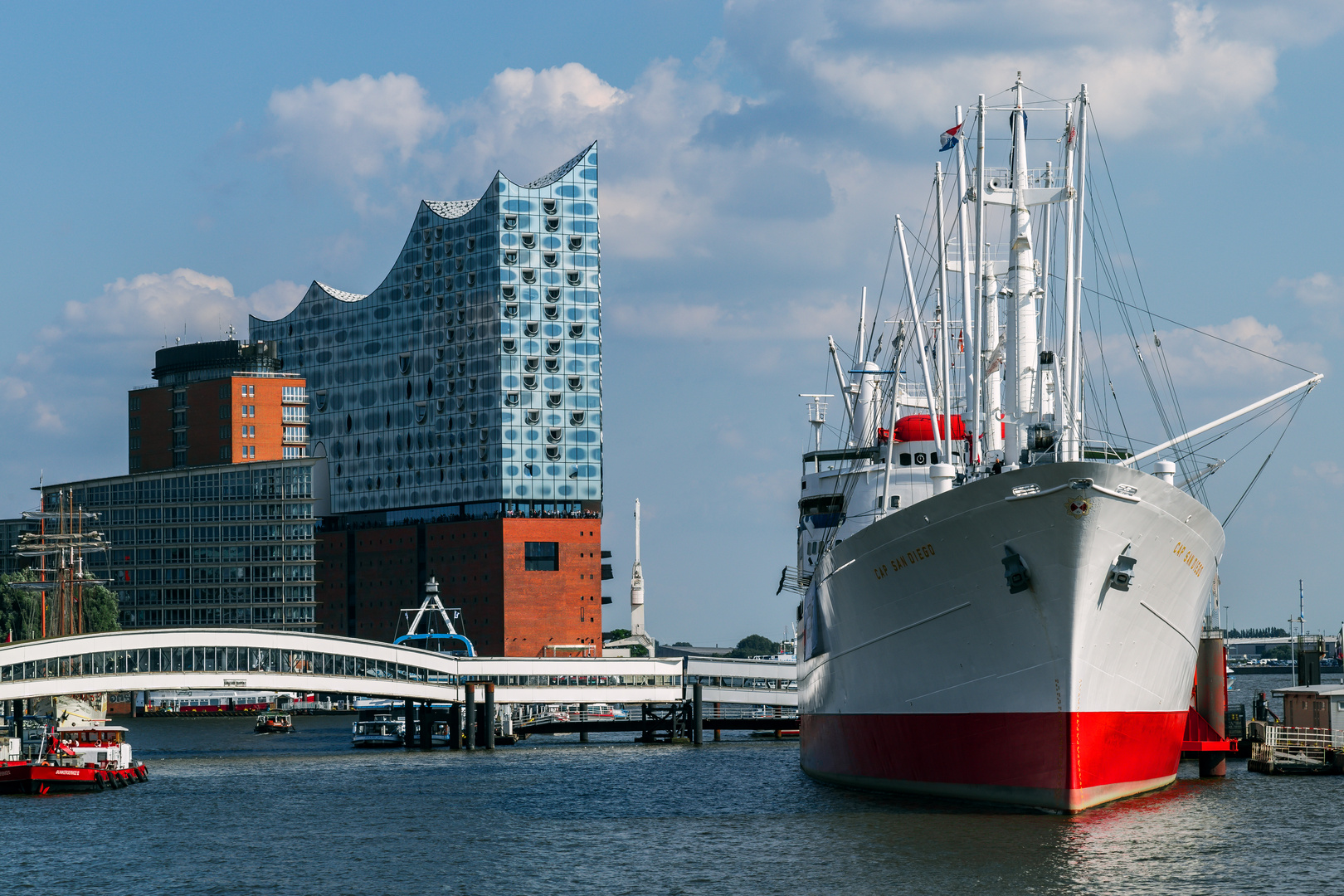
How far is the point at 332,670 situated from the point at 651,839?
6289cm

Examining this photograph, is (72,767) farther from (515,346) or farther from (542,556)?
(515,346)

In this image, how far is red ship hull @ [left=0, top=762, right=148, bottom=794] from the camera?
232 feet

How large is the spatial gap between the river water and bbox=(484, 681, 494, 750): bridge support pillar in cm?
3268

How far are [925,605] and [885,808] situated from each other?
834cm

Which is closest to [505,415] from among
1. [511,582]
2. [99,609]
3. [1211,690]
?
[511,582]

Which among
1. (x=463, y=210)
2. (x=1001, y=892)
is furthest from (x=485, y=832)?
(x=463, y=210)

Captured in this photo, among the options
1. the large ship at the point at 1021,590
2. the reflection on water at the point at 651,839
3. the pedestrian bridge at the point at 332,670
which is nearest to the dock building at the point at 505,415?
the pedestrian bridge at the point at 332,670

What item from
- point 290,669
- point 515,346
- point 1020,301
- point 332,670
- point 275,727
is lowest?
point 275,727

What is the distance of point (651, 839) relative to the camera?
50219 mm

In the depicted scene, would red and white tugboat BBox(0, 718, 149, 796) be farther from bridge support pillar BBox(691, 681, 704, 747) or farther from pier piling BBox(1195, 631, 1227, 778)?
pier piling BBox(1195, 631, 1227, 778)

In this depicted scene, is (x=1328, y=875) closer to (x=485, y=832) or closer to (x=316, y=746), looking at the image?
(x=485, y=832)

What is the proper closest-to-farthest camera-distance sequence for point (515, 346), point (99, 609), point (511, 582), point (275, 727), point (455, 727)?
point (455, 727) < point (275, 727) < point (99, 609) < point (511, 582) < point (515, 346)

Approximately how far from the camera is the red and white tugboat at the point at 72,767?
233ft

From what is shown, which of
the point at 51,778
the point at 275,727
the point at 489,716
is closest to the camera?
the point at 51,778
